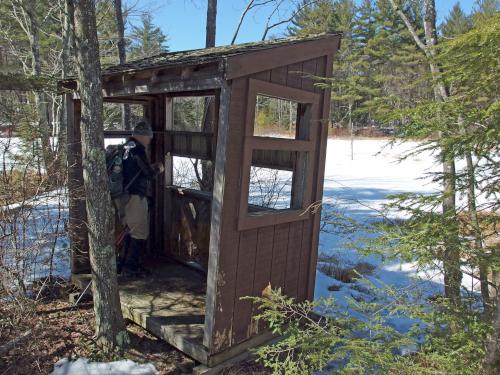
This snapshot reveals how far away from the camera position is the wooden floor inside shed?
3639 millimetres

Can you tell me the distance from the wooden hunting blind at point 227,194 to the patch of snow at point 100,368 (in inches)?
14.8

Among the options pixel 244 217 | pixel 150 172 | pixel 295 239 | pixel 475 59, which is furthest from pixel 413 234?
pixel 150 172

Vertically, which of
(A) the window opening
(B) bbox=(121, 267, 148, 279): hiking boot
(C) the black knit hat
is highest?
(A) the window opening

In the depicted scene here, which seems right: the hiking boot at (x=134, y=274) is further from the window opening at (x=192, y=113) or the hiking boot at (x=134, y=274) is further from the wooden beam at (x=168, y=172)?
the window opening at (x=192, y=113)

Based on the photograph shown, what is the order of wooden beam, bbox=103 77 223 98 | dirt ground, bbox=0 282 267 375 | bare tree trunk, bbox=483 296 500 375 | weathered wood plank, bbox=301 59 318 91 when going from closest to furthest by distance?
bare tree trunk, bbox=483 296 500 375
wooden beam, bbox=103 77 223 98
dirt ground, bbox=0 282 267 375
weathered wood plank, bbox=301 59 318 91

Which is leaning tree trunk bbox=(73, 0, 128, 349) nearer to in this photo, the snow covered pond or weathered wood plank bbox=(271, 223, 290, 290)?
the snow covered pond

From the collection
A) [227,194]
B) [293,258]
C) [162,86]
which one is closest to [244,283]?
[293,258]

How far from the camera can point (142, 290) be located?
463 cm

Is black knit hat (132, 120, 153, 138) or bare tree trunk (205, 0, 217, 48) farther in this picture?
bare tree trunk (205, 0, 217, 48)

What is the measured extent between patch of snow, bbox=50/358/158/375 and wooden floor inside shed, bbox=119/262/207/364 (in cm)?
37

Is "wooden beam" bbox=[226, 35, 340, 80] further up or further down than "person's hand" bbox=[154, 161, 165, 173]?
further up

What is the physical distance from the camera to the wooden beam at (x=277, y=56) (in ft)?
10.2

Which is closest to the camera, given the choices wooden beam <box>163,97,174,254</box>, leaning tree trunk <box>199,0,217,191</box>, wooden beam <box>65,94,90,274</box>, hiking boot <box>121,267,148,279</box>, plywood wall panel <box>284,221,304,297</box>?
plywood wall panel <box>284,221,304,297</box>

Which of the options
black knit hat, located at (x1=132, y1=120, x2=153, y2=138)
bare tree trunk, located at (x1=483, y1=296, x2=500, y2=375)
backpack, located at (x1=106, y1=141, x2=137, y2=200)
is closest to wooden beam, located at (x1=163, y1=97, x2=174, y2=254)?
black knit hat, located at (x1=132, y1=120, x2=153, y2=138)
